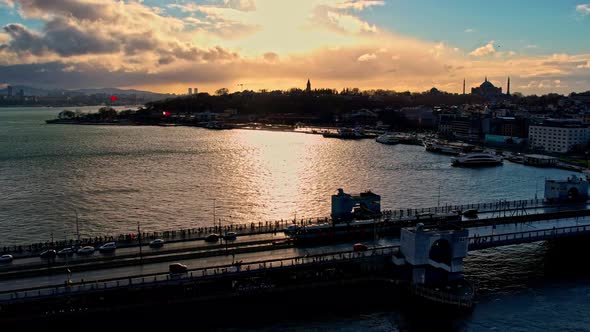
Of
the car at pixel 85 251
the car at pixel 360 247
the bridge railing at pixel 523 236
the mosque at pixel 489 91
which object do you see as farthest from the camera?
the mosque at pixel 489 91

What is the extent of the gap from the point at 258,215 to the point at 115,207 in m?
8.38

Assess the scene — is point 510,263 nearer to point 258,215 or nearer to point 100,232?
point 258,215

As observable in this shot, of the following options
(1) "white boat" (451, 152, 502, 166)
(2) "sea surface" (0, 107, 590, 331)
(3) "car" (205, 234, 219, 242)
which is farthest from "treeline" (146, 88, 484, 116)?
(3) "car" (205, 234, 219, 242)

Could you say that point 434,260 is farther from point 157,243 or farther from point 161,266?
A: point 157,243

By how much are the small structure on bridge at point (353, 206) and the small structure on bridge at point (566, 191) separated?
10483 mm

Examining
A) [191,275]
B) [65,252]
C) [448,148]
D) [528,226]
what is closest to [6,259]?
[65,252]

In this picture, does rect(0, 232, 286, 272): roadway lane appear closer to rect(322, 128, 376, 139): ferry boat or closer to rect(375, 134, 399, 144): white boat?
Answer: rect(375, 134, 399, 144): white boat

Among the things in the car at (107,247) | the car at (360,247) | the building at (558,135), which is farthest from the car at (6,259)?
the building at (558,135)

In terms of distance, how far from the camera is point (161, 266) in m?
17.0

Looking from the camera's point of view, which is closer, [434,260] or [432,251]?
[434,260]

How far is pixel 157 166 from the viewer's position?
47.0m

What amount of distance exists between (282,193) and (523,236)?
18.1 metres

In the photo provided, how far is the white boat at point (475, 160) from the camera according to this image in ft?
170

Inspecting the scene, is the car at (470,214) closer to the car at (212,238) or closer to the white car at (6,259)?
the car at (212,238)
